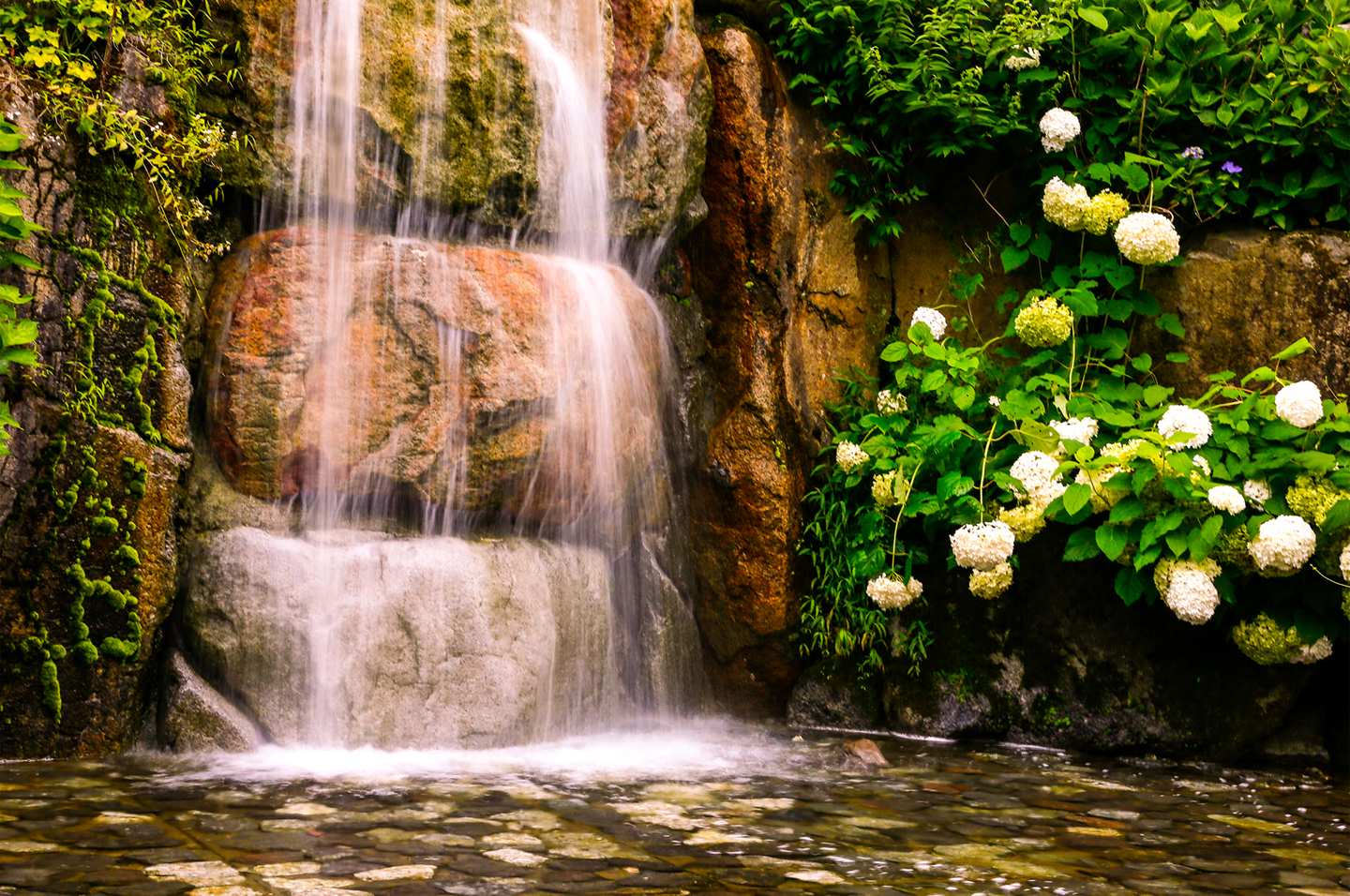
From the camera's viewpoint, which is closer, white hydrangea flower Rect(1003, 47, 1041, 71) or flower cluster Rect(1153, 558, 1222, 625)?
flower cluster Rect(1153, 558, 1222, 625)

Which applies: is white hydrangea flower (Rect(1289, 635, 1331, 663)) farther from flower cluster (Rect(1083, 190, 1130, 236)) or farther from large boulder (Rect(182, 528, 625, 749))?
large boulder (Rect(182, 528, 625, 749))

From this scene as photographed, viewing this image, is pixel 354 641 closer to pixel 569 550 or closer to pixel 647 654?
pixel 569 550

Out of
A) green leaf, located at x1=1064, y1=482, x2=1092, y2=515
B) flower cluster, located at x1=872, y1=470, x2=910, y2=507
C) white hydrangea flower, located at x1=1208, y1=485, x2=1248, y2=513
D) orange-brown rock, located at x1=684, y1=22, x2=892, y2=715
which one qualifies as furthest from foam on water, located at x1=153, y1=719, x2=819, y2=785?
white hydrangea flower, located at x1=1208, y1=485, x2=1248, y2=513

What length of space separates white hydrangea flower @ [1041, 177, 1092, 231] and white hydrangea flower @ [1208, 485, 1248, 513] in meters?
1.62

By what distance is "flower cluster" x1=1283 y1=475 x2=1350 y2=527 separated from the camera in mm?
4121

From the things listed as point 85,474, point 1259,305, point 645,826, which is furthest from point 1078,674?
point 85,474

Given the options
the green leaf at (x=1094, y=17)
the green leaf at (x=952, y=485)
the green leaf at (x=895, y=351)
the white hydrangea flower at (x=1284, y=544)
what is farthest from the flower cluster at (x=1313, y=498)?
the green leaf at (x=1094, y=17)

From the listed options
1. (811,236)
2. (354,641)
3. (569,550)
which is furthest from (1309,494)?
(354,641)

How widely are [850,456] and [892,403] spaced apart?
1.26 feet

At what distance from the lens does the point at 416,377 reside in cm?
442

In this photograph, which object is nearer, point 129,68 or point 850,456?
point 129,68

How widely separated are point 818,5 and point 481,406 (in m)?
2.69

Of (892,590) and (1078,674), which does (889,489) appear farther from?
(1078,674)

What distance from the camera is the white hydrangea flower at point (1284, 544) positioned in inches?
159
